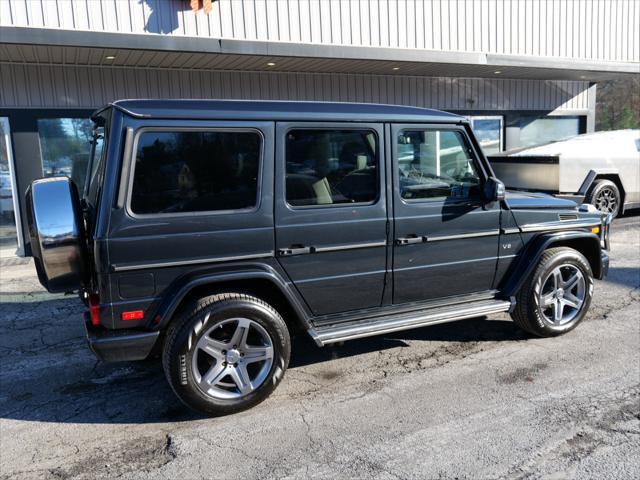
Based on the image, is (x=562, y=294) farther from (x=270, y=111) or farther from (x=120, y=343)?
(x=120, y=343)

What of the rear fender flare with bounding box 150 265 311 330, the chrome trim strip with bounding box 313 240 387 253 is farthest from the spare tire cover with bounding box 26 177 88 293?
the chrome trim strip with bounding box 313 240 387 253

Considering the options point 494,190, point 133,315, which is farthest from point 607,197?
point 133,315

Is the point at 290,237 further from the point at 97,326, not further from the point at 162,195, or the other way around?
the point at 97,326

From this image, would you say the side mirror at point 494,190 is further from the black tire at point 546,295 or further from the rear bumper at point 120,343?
the rear bumper at point 120,343

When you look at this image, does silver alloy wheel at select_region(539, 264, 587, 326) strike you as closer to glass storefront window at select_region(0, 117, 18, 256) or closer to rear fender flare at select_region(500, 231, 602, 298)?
rear fender flare at select_region(500, 231, 602, 298)

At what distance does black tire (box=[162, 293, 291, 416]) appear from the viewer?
3469 mm

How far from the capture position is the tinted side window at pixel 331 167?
3834 mm

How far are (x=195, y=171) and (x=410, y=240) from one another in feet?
5.47

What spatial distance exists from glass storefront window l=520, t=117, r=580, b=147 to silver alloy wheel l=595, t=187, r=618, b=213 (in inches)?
162

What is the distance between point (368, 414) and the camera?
361 centimetres

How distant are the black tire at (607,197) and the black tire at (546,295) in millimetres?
6276

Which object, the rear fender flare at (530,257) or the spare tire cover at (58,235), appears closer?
the spare tire cover at (58,235)

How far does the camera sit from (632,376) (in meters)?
4.09

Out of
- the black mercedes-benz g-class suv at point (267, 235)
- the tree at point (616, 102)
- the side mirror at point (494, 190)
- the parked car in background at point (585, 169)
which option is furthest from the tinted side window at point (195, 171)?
the tree at point (616, 102)
